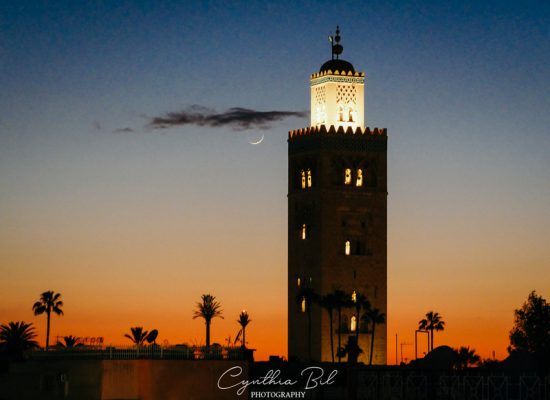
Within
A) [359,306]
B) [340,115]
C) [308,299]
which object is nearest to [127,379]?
[308,299]

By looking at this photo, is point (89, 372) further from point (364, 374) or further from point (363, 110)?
point (363, 110)

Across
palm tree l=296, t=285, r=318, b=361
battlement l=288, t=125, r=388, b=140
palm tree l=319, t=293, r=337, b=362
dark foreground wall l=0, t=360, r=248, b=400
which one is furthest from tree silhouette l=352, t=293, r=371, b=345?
dark foreground wall l=0, t=360, r=248, b=400

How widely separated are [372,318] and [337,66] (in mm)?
18656

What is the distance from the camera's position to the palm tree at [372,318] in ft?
Answer: 446

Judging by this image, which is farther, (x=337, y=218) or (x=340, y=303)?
(x=337, y=218)

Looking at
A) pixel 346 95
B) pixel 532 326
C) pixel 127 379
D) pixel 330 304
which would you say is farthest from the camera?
pixel 532 326

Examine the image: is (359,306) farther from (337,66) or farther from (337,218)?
(337,66)

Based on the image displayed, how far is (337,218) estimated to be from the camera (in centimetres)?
13738

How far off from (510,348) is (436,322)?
8325 mm

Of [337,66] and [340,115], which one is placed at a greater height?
[337,66]

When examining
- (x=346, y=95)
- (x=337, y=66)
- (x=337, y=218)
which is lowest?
(x=337, y=218)

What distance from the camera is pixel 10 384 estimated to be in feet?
301

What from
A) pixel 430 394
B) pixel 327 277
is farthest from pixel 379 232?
pixel 430 394

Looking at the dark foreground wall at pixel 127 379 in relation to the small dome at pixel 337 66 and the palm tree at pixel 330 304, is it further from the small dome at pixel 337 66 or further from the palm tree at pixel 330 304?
the small dome at pixel 337 66
